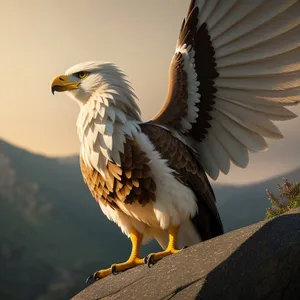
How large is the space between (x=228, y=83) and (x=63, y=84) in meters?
0.99

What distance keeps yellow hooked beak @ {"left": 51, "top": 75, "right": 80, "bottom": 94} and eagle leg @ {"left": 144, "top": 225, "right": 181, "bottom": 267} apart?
1.03 meters

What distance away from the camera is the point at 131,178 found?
289cm

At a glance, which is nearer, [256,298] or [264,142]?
[256,298]

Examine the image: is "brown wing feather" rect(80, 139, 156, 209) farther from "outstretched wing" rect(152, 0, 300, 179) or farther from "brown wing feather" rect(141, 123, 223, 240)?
"outstretched wing" rect(152, 0, 300, 179)

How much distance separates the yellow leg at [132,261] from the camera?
2994 mm

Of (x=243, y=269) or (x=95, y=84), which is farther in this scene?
(x=95, y=84)

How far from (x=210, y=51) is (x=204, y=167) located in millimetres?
702

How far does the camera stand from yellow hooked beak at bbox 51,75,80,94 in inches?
126

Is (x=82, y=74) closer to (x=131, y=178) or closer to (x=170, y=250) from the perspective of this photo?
(x=131, y=178)

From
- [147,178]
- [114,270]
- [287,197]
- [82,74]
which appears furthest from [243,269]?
[287,197]

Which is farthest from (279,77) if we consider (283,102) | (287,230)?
(287,230)

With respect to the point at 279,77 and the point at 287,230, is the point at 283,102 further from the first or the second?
the point at 287,230

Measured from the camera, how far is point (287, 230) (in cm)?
239

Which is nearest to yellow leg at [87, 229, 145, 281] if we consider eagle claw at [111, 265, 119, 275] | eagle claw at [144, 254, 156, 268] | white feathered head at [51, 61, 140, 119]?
eagle claw at [111, 265, 119, 275]
